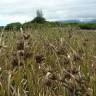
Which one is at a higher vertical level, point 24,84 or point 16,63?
point 16,63

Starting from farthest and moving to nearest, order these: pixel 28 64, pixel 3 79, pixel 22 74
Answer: pixel 28 64, pixel 22 74, pixel 3 79

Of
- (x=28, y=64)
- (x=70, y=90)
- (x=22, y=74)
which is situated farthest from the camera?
(x=28, y=64)

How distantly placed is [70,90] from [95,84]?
69 centimetres

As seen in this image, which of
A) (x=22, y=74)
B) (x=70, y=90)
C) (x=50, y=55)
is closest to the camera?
(x=70, y=90)

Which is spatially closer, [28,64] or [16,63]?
[16,63]

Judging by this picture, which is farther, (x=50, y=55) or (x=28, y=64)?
(x=50, y=55)

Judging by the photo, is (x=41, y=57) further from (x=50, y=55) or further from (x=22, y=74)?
(x=50, y=55)

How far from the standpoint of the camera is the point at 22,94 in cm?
206

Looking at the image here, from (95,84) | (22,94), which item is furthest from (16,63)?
(95,84)

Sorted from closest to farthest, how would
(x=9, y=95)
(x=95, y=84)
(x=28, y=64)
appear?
1. (x=9, y=95)
2. (x=95, y=84)
3. (x=28, y=64)

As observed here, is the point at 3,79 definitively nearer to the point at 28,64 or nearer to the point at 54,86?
the point at 54,86

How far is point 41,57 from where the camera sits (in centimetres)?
226

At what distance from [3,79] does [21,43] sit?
0.25m

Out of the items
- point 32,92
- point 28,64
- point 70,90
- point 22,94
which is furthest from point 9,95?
point 28,64
